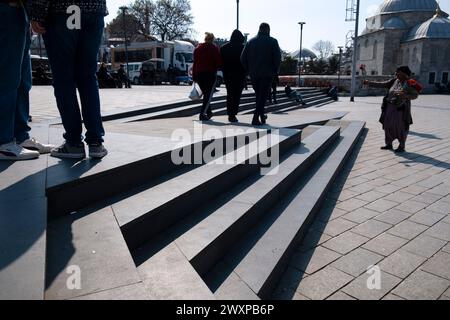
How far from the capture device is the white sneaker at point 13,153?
2766 millimetres

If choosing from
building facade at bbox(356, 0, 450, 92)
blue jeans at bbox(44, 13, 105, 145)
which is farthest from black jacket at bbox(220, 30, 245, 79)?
building facade at bbox(356, 0, 450, 92)

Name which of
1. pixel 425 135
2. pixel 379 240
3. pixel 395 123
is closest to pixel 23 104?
pixel 379 240

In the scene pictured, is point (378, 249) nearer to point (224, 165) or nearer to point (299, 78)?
point (224, 165)

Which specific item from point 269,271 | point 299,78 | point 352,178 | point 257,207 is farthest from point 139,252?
point 299,78

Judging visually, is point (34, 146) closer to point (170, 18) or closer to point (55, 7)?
point (55, 7)

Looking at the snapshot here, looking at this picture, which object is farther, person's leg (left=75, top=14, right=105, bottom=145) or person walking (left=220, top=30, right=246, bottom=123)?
person walking (left=220, top=30, right=246, bottom=123)

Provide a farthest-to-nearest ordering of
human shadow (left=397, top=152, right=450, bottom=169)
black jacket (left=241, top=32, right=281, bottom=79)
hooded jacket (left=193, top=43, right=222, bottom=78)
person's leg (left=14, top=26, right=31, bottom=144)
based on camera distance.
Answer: hooded jacket (left=193, top=43, right=222, bottom=78) → black jacket (left=241, top=32, right=281, bottom=79) → human shadow (left=397, top=152, right=450, bottom=169) → person's leg (left=14, top=26, right=31, bottom=144)

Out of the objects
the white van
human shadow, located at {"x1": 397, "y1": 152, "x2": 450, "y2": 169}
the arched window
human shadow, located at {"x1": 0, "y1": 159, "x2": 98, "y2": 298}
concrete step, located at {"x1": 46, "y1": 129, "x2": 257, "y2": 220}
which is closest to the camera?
human shadow, located at {"x1": 0, "y1": 159, "x2": 98, "y2": 298}

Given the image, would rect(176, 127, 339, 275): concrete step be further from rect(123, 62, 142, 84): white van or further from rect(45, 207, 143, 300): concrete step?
rect(123, 62, 142, 84): white van

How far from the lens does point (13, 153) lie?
2.80m

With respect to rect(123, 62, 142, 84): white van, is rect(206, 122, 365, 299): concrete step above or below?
below

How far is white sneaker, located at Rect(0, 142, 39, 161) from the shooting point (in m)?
2.77

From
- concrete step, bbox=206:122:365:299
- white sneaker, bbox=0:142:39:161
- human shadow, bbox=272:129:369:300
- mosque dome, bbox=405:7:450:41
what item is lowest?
human shadow, bbox=272:129:369:300

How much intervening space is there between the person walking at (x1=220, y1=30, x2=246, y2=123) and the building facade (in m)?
44.2
